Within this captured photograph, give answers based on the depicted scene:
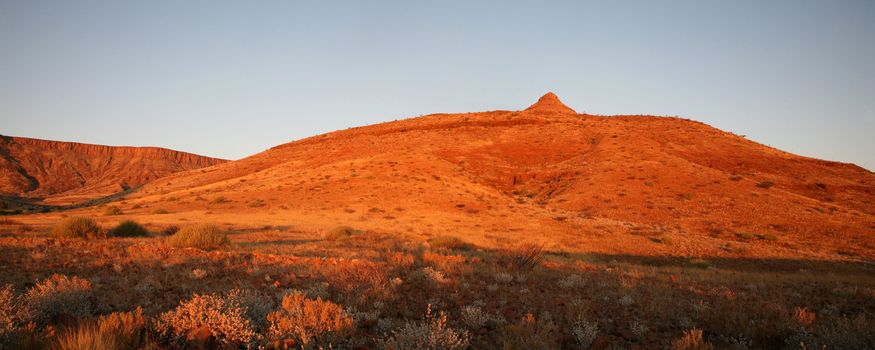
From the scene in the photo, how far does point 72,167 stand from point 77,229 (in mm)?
111847

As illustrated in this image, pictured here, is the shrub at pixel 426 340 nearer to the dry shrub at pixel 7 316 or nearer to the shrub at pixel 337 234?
the dry shrub at pixel 7 316

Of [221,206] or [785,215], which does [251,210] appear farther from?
[785,215]

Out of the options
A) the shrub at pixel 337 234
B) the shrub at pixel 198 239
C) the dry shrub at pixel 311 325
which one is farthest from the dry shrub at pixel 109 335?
the shrub at pixel 337 234

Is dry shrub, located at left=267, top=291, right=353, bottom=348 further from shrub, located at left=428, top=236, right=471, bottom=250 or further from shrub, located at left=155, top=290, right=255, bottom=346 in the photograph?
shrub, located at left=428, top=236, right=471, bottom=250

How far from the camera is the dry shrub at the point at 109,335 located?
152 inches

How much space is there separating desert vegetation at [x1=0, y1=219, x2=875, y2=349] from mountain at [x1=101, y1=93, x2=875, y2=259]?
9870mm

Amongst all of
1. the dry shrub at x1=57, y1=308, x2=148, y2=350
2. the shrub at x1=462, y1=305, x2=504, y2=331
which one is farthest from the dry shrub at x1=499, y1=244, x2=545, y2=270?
the dry shrub at x1=57, y1=308, x2=148, y2=350

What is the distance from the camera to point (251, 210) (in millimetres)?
28234

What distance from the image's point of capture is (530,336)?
502 centimetres

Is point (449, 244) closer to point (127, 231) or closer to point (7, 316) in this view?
point (127, 231)

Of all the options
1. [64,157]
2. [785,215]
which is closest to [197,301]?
[785,215]

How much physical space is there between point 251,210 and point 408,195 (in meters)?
11.7

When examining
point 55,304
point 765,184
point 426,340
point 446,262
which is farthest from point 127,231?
point 765,184

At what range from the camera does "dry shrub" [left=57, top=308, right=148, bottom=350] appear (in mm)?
3852
